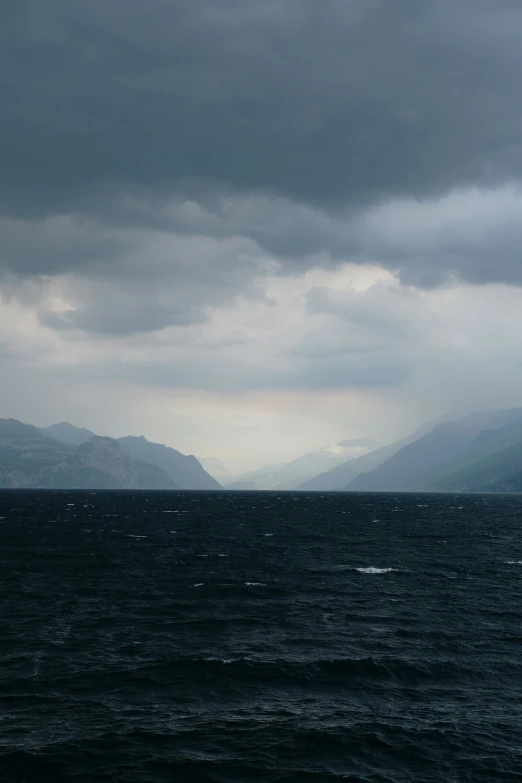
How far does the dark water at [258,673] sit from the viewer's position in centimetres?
3647

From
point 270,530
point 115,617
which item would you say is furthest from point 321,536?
point 115,617

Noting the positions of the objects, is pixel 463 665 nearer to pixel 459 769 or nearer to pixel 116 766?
pixel 459 769

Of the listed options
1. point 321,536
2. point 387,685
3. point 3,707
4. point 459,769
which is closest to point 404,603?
point 387,685

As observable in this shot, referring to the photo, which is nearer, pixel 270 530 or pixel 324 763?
pixel 324 763

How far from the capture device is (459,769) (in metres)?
36.1

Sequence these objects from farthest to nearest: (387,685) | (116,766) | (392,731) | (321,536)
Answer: (321,536) → (387,685) → (392,731) → (116,766)

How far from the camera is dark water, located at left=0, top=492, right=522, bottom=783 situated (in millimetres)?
36469

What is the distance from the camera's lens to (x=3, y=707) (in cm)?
4250

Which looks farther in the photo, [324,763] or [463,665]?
[463,665]

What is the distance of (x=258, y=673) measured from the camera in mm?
50219

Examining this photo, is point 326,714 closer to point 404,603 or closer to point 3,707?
point 3,707

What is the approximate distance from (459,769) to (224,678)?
62.6 feet

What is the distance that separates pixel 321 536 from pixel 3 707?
121572mm

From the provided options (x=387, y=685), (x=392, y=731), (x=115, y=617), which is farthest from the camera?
(x=115, y=617)
